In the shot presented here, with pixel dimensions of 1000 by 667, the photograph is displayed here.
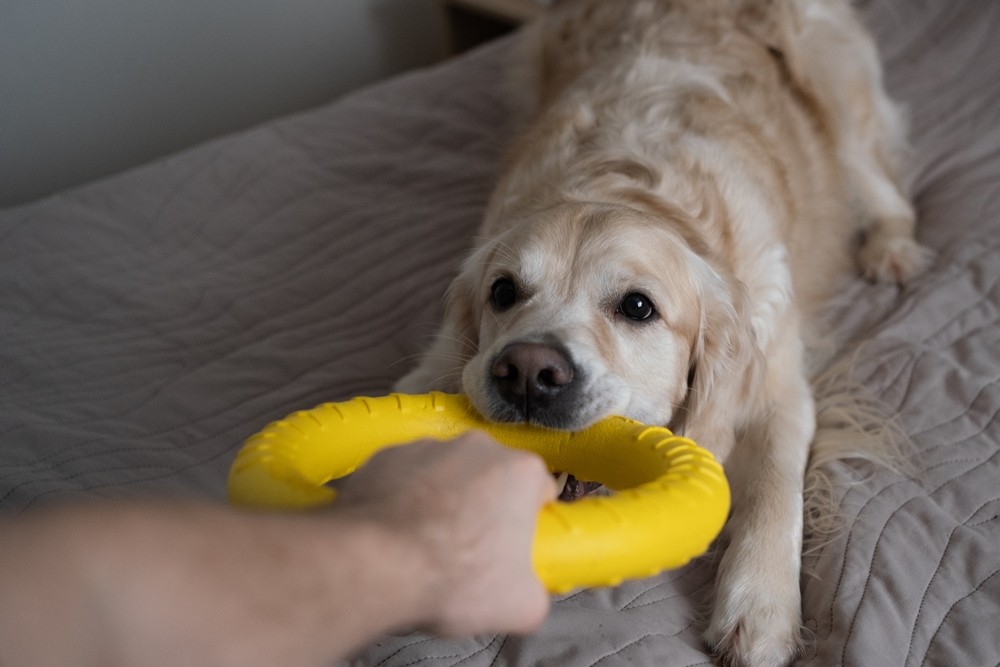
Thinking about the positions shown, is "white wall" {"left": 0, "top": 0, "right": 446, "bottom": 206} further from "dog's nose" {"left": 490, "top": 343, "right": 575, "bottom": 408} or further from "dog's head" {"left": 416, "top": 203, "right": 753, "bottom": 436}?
"dog's nose" {"left": 490, "top": 343, "right": 575, "bottom": 408}

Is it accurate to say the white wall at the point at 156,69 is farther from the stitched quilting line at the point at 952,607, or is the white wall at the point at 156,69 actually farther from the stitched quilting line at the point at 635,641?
the stitched quilting line at the point at 952,607

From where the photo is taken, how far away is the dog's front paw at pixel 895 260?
2518 millimetres

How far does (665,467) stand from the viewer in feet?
4.21

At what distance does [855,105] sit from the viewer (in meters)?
3.02

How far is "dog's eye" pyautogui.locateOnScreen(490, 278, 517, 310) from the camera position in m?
1.81

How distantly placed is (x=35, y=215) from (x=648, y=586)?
Result: 2276mm

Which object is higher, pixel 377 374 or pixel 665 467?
pixel 665 467

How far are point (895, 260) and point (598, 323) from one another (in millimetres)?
1302

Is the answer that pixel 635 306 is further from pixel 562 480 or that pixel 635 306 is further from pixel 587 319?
pixel 562 480

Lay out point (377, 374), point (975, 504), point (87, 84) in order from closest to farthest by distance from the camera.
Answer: point (975, 504)
point (377, 374)
point (87, 84)

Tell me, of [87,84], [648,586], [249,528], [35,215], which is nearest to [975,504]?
[648,586]

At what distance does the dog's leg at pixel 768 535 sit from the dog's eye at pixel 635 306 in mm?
447

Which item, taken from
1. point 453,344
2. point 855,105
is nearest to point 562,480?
point 453,344

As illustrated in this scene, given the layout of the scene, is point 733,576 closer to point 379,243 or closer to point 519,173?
point 519,173
